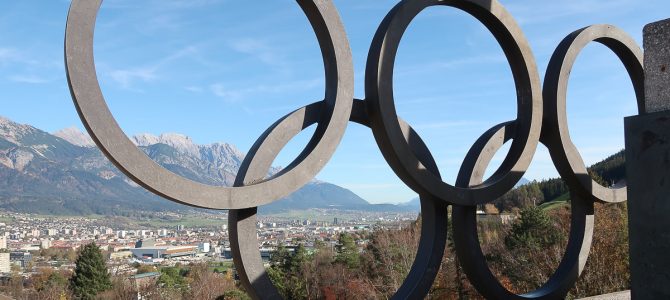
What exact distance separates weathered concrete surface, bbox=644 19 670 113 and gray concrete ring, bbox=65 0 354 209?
2.99 m

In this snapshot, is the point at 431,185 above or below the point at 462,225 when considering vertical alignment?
above

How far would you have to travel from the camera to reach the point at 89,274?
1752 inches

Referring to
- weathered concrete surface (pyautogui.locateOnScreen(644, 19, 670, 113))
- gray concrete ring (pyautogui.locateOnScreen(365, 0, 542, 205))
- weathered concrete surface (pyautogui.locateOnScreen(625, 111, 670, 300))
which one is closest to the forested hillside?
gray concrete ring (pyautogui.locateOnScreen(365, 0, 542, 205))

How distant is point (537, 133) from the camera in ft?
27.4

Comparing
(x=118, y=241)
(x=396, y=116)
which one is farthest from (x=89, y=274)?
(x=118, y=241)

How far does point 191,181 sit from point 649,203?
4.10m

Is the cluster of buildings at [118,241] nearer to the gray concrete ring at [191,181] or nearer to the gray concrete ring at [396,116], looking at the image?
the gray concrete ring at [396,116]

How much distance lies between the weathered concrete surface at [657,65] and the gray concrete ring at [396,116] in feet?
7.67

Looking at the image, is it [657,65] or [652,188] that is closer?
[652,188]

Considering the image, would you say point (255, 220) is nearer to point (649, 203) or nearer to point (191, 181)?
point (191, 181)

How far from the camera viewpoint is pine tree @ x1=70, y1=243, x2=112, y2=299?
43.8 m

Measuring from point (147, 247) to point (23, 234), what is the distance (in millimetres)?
42907

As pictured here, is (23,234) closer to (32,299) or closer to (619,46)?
(32,299)

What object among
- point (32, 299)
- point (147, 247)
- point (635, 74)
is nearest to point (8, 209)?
point (147, 247)
